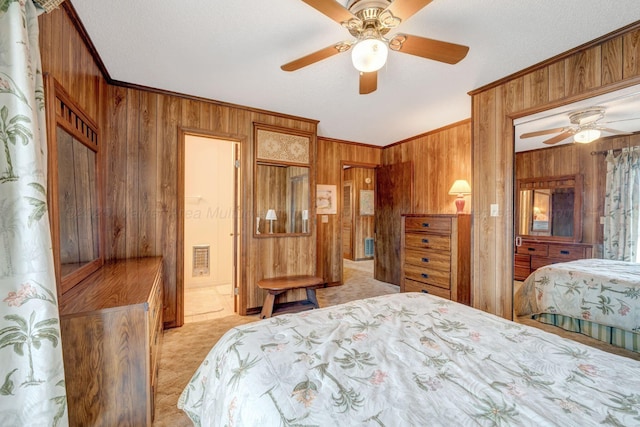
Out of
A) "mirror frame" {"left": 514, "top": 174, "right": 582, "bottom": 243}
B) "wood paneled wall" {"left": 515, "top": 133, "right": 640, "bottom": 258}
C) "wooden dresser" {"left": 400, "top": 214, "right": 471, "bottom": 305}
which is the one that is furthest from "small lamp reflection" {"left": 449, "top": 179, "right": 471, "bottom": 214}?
"wood paneled wall" {"left": 515, "top": 133, "right": 640, "bottom": 258}

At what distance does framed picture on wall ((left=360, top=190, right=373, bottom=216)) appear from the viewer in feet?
24.4

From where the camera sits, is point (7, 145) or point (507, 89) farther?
point (507, 89)

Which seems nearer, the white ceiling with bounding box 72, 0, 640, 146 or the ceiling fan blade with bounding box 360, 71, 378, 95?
the white ceiling with bounding box 72, 0, 640, 146

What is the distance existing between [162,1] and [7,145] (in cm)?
123

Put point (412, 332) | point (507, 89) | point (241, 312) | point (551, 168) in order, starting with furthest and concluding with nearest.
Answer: point (241, 312)
point (507, 89)
point (551, 168)
point (412, 332)

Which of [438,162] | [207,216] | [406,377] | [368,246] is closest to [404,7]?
[406,377]

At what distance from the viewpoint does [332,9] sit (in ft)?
4.63

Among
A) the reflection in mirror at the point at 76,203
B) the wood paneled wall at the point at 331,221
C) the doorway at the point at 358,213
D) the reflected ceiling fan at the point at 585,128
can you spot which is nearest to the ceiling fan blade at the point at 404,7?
the reflected ceiling fan at the point at 585,128

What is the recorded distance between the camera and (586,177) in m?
2.14

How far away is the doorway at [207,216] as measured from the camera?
4.50m

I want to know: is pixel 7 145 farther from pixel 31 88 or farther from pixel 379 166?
pixel 379 166

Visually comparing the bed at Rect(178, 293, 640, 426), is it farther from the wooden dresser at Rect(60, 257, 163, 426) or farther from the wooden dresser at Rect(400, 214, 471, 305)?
the wooden dresser at Rect(400, 214, 471, 305)

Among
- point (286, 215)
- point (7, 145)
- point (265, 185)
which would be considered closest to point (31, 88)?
point (7, 145)

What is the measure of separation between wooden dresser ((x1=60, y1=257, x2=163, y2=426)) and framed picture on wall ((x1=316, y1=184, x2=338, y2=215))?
3304 mm
